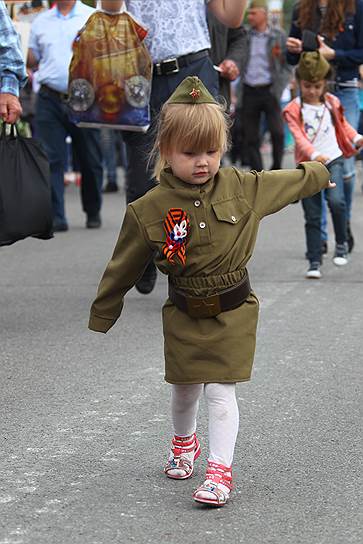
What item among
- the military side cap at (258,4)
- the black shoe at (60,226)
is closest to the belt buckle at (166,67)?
the black shoe at (60,226)

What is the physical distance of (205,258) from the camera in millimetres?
4223

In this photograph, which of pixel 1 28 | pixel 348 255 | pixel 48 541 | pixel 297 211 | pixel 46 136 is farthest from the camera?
pixel 297 211

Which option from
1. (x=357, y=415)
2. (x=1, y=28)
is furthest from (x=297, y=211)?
(x=357, y=415)

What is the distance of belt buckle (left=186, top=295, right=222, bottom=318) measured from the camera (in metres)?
4.22

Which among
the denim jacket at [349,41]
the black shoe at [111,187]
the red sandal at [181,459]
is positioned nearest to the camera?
the red sandal at [181,459]

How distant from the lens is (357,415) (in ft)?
17.1

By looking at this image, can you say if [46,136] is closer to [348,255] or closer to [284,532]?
[348,255]

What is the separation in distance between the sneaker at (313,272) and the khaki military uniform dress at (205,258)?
13.8ft

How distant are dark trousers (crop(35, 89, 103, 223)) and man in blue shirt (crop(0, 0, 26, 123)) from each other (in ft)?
15.0

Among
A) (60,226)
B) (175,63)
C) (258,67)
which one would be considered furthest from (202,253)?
(258,67)

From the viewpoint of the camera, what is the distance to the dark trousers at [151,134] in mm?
7270

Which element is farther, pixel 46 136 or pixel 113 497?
pixel 46 136

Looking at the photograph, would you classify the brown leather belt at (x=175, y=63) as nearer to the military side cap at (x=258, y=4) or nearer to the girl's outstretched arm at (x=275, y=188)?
the girl's outstretched arm at (x=275, y=188)

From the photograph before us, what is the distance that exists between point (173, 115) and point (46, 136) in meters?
7.23
